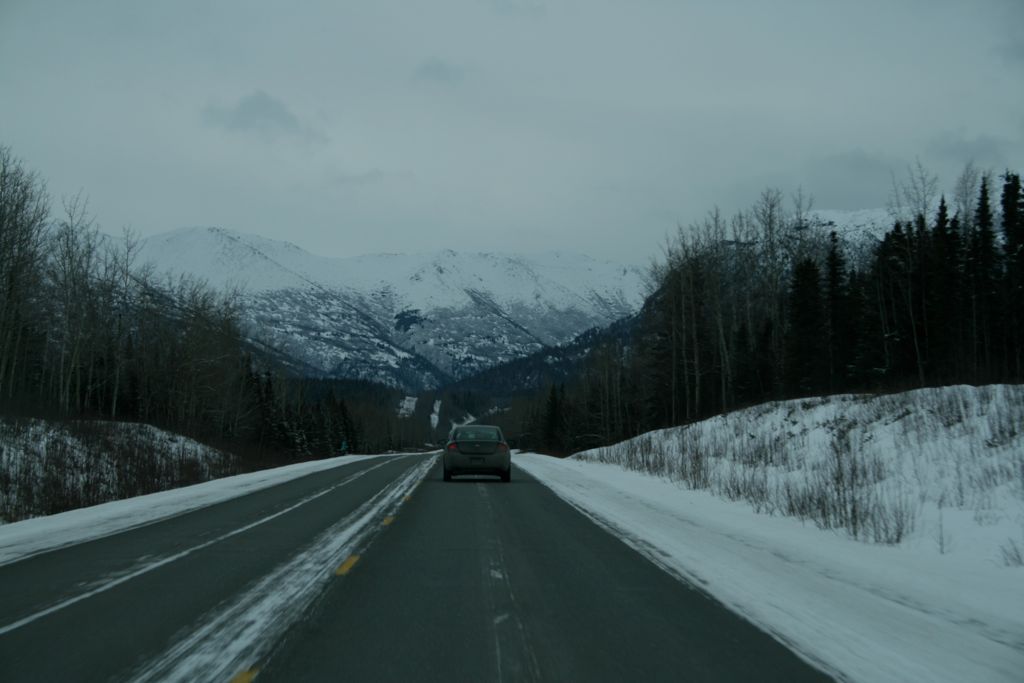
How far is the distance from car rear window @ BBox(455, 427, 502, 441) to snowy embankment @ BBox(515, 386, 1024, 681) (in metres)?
2.62

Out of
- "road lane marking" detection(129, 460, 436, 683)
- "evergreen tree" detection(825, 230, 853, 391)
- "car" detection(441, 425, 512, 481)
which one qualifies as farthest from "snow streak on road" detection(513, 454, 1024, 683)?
"evergreen tree" detection(825, 230, 853, 391)

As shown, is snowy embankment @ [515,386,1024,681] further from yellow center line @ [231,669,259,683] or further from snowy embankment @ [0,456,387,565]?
snowy embankment @ [0,456,387,565]

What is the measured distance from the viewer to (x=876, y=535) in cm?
1057

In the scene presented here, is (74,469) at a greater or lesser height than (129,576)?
greater

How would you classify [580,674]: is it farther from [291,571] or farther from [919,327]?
[919,327]

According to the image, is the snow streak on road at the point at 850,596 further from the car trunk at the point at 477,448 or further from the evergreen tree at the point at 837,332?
the evergreen tree at the point at 837,332

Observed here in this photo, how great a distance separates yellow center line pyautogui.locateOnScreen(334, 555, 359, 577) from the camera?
8422 mm

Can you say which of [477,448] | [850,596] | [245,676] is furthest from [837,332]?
[245,676]

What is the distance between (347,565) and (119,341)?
190 feet

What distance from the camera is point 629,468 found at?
100 feet

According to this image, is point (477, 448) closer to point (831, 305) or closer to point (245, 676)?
point (245, 676)

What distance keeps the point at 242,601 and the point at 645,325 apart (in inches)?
2498

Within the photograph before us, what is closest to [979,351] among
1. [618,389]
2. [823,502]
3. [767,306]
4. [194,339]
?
[767,306]

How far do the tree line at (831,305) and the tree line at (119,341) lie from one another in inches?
1278
